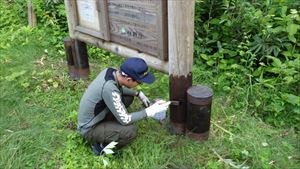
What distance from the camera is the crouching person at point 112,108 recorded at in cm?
286

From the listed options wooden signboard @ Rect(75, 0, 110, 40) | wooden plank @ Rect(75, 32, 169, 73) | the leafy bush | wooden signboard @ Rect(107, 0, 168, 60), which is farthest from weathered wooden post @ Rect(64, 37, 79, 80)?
the leafy bush

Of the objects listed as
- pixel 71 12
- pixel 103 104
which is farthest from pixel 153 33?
pixel 71 12

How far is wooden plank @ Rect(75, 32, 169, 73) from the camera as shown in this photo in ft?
10.3

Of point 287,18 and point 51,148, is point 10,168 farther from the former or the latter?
point 287,18

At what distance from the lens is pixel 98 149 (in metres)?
3.18

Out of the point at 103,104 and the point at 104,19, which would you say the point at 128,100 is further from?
the point at 104,19

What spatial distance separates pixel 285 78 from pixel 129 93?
5.70 feet

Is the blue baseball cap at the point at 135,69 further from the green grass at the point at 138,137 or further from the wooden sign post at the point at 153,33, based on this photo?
the green grass at the point at 138,137

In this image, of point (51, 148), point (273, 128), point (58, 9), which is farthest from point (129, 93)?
point (58, 9)

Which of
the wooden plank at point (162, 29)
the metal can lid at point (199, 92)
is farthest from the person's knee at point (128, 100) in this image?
the metal can lid at point (199, 92)

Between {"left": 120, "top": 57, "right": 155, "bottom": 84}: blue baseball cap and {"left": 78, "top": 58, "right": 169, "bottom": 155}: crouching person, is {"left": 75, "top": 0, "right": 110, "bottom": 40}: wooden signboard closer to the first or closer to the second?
{"left": 78, "top": 58, "right": 169, "bottom": 155}: crouching person

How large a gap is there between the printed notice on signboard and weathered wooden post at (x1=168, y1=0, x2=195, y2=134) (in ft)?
4.32

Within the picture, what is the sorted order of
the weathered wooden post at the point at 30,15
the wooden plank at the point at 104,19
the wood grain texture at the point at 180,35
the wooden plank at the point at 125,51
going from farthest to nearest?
the weathered wooden post at the point at 30,15
the wooden plank at the point at 104,19
the wooden plank at the point at 125,51
the wood grain texture at the point at 180,35

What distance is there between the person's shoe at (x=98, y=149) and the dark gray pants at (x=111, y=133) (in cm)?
7
